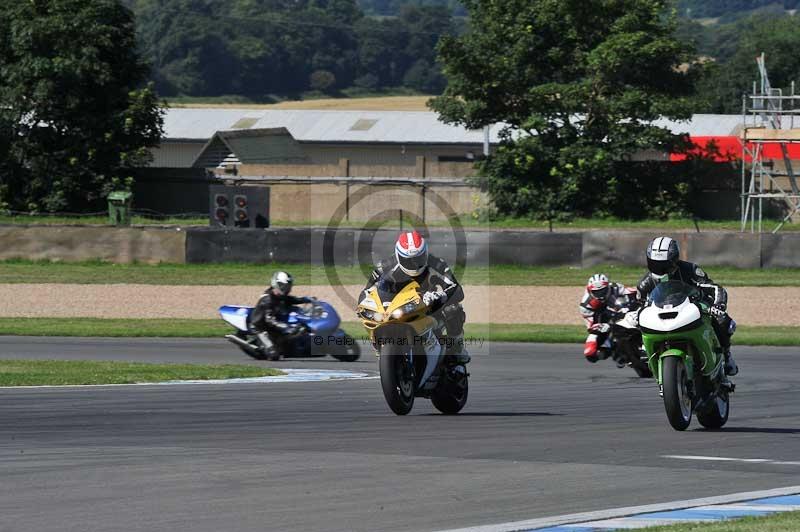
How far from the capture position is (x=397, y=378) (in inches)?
469

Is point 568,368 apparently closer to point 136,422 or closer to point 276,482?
point 136,422

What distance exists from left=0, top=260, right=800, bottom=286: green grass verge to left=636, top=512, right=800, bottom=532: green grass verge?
22.1m

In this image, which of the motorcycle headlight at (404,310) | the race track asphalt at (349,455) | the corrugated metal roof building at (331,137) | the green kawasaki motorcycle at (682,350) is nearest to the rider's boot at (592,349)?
the race track asphalt at (349,455)

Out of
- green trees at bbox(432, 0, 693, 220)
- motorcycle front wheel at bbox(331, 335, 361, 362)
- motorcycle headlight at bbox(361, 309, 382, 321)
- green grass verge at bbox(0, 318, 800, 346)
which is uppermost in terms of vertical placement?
green trees at bbox(432, 0, 693, 220)

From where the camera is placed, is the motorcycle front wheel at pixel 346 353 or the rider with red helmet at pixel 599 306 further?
the motorcycle front wheel at pixel 346 353

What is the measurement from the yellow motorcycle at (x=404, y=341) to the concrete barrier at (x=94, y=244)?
67.3 ft

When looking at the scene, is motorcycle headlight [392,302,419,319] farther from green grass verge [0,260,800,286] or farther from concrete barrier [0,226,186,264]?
concrete barrier [0,226,186,264]

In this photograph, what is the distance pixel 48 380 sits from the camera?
15039 mm

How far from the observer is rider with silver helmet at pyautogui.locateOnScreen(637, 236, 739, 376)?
11.5m

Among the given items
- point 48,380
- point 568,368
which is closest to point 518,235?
point 568,368

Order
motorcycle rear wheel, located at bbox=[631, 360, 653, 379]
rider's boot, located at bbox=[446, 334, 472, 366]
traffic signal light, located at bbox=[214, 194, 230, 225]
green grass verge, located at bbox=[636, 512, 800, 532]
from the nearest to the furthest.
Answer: green grass verge, located at bbox=[636, 512, 800, 532] → rider's boot, located at bbox=[446, 334, 472, 366] → motorcycle rear wheel, located at bbox=[631, 360, 653, 379] → traffic signal light, located at bbox=[214, 194, 230, 225]

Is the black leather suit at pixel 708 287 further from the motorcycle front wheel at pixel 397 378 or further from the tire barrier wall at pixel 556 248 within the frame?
the tire barrier wall at pixel 556 248

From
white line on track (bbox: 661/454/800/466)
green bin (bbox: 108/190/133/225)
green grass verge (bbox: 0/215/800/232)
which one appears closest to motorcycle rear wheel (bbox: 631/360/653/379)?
white line on track (bbox: 661/454/800/466)

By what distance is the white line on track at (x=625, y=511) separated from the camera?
7195 mm
